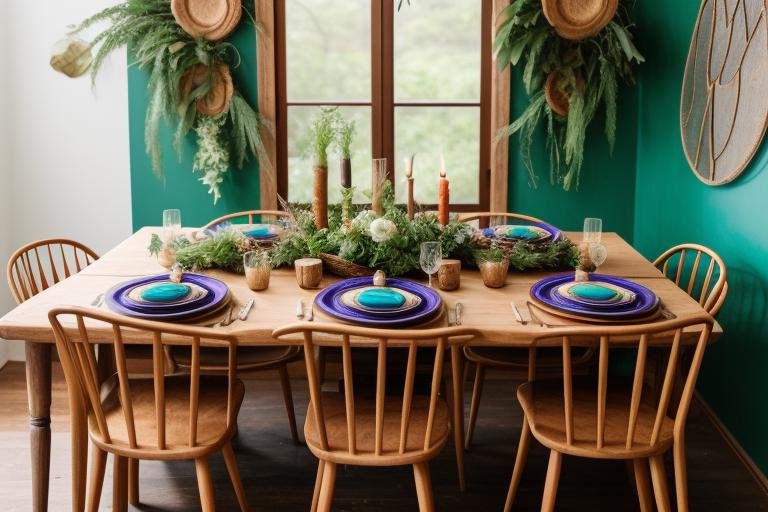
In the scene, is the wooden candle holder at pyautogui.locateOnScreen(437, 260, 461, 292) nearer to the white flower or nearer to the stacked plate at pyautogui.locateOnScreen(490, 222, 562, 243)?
the white flower

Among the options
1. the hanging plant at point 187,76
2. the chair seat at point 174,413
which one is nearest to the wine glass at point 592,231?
the chair seat at point 174,413

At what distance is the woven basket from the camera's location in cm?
257

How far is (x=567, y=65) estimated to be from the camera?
12.1 feet

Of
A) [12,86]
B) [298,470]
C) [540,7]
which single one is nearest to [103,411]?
[298,470]

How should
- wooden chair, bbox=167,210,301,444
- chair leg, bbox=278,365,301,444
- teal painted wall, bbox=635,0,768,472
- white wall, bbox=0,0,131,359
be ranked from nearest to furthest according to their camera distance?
wooden chair, bbox=167,210,301,444 → teal painted wall, bbox=635,0,768,472 → chair leg, bbox=278,365,301,444 → white wall, bbox=0,0,131,359

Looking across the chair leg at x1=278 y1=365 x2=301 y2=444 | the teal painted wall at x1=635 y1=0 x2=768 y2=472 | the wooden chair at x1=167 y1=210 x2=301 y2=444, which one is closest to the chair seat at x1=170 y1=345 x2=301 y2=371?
the wooden chair at x1=167 y1=210 x2=301 y2=444

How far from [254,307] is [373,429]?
1.54 ft

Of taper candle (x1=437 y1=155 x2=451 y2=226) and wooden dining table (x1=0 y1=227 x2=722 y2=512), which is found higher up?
taper candle (x1=437 y1=155 x2=451 y2=226)

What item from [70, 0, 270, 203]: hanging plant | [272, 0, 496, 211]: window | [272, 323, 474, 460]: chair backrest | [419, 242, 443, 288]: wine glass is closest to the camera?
[272, 323, 474, 460]: chair backrest

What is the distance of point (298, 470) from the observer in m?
2.88

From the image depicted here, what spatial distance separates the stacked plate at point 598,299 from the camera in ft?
7.27

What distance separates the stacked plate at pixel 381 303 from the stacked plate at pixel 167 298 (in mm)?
296

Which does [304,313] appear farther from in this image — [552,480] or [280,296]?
[552,480]

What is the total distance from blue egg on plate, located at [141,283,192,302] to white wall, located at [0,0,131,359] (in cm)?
183
